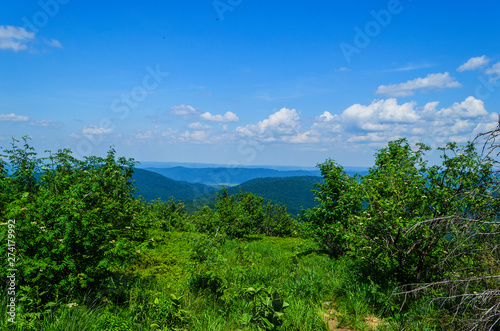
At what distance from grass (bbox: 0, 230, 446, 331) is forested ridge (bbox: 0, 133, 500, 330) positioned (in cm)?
3

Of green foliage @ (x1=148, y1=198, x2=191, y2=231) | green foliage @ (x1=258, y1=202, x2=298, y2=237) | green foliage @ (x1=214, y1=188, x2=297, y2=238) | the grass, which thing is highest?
the grass

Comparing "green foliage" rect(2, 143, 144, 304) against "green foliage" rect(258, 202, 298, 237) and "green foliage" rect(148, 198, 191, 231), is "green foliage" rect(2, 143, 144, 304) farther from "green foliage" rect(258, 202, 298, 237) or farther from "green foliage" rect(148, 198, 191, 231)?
"green foliage" rect(258, 202, 298, 237)

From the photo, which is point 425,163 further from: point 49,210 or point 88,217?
point 49,210

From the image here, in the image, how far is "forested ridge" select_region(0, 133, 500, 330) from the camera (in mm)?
3863

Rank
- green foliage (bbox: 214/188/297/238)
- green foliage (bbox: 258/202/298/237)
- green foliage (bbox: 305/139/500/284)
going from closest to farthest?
green foliage (bbox: 305/139/500/284), green foliage (bbox: 214/188/297/238), green foliage (bbox: 258/202/298/237)

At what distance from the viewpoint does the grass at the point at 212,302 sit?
13.0 ft

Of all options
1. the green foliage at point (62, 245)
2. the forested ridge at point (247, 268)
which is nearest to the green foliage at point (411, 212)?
the forested ridge at point (247, 268)

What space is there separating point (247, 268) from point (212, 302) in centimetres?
132

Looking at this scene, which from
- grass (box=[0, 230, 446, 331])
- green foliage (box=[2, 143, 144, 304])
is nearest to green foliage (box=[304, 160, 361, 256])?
grass (box=[0, 230, 446, 331])

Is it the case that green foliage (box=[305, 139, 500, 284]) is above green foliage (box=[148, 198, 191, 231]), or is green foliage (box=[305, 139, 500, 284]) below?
above

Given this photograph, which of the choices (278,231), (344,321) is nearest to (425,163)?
(344,321)

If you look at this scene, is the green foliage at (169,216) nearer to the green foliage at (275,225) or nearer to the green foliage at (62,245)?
the green foliage at (275,225)

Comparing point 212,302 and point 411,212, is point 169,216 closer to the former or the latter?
point 212,302

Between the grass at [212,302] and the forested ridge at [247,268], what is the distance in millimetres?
29
